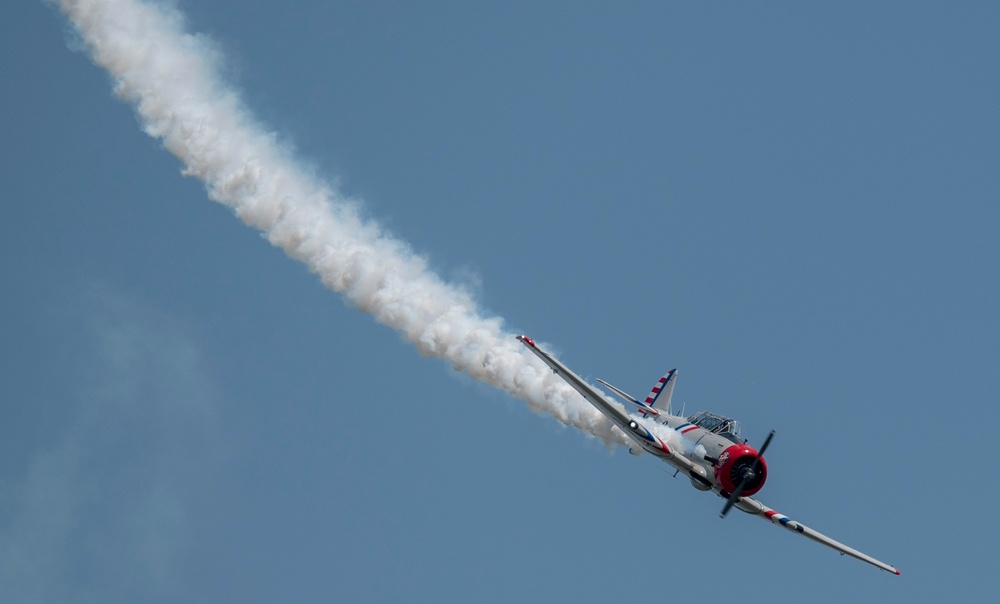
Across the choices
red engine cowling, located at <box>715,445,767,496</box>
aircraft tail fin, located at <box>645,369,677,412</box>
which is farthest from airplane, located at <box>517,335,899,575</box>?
aircraft tail fin, located at <box>645,369,677,412</box>

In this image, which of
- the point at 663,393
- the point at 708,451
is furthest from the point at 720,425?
the point at 663,393

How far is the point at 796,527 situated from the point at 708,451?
514 cm

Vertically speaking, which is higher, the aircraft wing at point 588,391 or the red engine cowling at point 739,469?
the red engine cowling at point 739,469

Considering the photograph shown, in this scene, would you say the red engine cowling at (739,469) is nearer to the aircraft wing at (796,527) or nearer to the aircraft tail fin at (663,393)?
the aircraft wing at (796,527)

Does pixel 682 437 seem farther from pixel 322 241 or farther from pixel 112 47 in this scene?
pixel 112 47

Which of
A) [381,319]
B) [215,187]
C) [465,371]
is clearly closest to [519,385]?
[465,371]

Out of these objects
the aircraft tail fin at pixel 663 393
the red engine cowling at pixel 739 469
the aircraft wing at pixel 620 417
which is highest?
the aircraft tail fin at pixel 663 393

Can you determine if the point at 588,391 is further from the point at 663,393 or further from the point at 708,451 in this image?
the point at 663,393

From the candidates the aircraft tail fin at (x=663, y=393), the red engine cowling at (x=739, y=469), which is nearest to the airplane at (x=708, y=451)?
the red engine cowling at (x=739, y=469)

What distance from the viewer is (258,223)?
6112 centimetres

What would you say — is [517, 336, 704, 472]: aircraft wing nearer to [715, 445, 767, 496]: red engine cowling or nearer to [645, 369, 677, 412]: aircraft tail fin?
[715, 445, 767, 496]: red engine cowling

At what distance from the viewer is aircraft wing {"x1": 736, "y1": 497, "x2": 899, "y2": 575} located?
5400 cm

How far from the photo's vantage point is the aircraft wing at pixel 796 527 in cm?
5400

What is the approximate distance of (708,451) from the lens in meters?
52.9
